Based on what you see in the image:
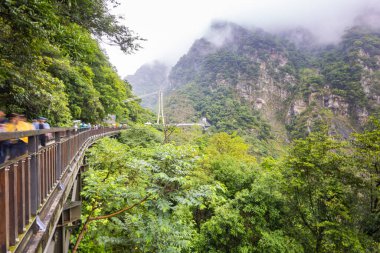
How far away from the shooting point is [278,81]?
427 ft

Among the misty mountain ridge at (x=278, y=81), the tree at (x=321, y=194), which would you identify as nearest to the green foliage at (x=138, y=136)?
the tree at (x=321, y=194)

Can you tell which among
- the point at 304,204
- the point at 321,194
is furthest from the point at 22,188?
the point at 304,204

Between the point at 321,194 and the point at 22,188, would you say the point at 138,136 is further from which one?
the point at 22,188

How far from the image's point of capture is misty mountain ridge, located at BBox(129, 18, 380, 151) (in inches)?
3585

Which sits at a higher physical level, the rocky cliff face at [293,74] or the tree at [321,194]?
the rocky cliff face at [293,74]

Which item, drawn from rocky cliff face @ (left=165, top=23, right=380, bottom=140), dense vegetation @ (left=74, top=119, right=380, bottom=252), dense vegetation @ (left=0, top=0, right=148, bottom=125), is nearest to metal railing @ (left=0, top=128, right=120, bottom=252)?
dense vegetation @ (left=0, top=0, right=148, bottom=125)

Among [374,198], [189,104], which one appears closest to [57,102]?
[374,198]

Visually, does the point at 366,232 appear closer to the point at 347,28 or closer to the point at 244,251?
the point at 244,251

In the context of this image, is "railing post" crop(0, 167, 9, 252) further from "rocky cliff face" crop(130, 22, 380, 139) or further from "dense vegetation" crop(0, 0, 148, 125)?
"rocky cliff face" crop(130, 22, 380, 139)

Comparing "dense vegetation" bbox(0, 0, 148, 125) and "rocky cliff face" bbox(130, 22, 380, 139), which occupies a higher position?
"rocky cliff face" bbox(130, 22, 380, 139)

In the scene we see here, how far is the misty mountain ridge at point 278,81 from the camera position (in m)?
91.1

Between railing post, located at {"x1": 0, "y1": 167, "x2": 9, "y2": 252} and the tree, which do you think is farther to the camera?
the tree

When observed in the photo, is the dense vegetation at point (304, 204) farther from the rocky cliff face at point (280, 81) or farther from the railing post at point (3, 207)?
the rocky cliff face at point (280, 81)

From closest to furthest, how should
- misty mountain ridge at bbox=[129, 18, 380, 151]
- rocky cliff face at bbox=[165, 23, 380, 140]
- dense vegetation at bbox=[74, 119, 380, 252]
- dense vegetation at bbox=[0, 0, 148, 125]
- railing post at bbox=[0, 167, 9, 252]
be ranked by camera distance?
railing post at bbox=[0, 167, 9, 252]
dense vegetation at bbox=[0, 0, 148, 125]
dense vegetation at bbox=[74, 119, 380, 252]
misty mountain ridge at bbox=[129, 18, 380, 151]
rocky cliff face at bbox=[165, 23, 380, 140]
